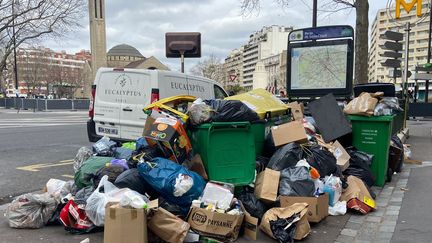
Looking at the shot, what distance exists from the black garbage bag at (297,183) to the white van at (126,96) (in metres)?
3.62

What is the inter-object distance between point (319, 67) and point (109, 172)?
21.0 ft

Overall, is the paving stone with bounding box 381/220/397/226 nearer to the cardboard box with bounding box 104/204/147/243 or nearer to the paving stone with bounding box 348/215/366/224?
the paving stone with bounding box 348/215/366/224

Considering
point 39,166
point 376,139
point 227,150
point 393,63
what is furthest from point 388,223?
point 393,63

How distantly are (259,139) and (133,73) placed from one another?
339 cm

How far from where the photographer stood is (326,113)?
6.65 meters

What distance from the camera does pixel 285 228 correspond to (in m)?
4.07

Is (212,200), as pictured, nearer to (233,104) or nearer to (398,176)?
(233,104)

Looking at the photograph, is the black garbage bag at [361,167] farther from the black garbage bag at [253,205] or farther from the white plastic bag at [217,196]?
the white plastic bag at [217,196]

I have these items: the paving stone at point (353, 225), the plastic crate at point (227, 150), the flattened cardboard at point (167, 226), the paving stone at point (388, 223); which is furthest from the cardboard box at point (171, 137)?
the paving stone at point (388, 223)

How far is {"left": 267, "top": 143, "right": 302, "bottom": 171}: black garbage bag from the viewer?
5113mm

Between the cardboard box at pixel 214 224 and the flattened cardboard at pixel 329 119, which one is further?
the flattened cardboard at pixel 329 119

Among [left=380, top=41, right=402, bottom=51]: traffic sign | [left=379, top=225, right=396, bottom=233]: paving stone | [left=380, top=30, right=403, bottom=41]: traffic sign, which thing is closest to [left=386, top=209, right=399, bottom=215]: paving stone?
[left=379, top=225, right=396, bottom=233]: paving stone

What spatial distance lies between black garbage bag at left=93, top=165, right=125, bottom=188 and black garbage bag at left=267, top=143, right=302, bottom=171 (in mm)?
1900

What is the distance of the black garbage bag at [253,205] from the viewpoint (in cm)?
454
